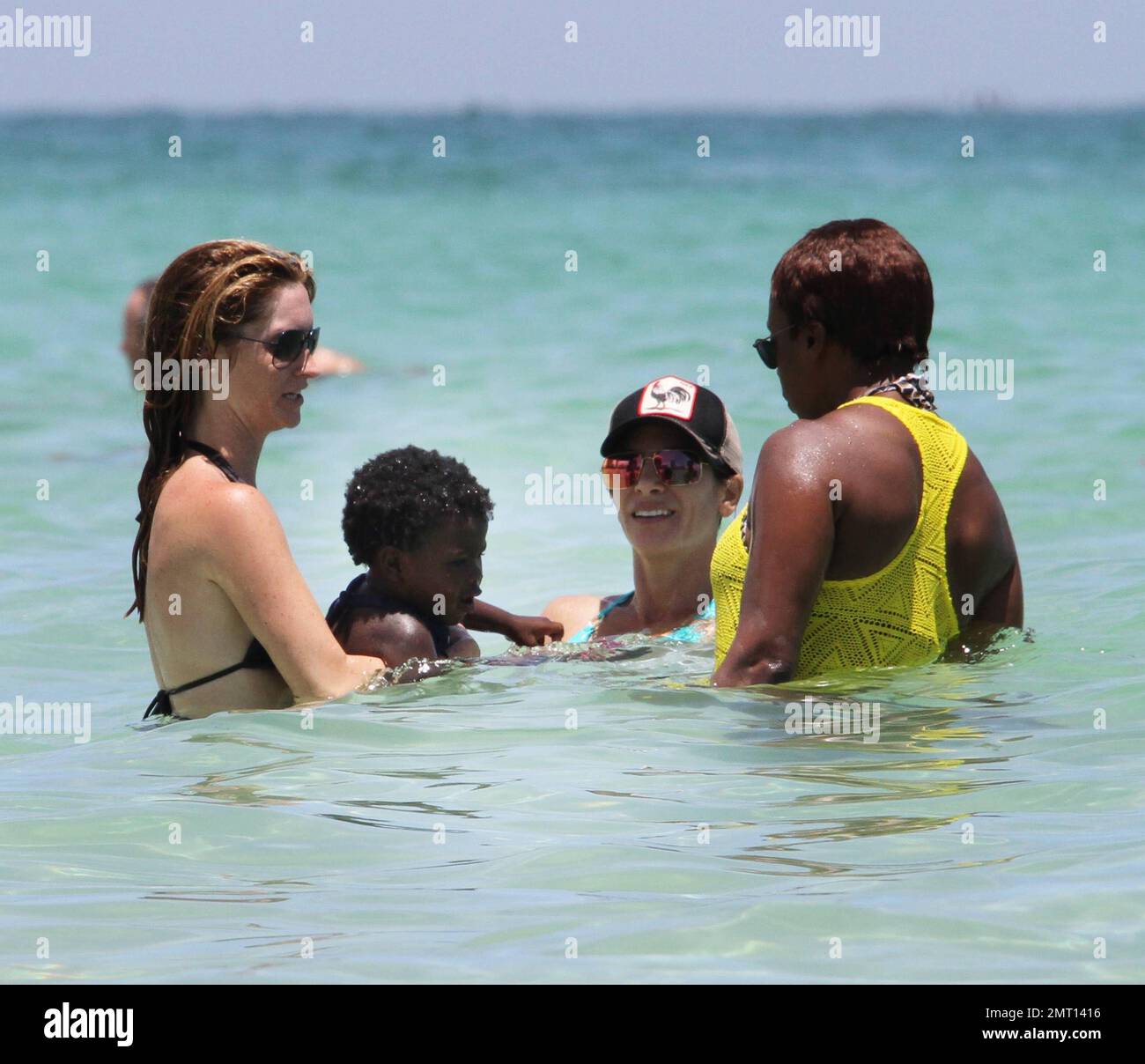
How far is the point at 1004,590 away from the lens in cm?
438

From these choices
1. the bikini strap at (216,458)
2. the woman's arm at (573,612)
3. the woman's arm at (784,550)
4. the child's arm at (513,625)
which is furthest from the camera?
the woman's arm at (573,612)

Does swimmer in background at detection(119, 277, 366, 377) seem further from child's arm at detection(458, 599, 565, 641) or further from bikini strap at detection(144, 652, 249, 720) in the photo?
child's arm at detection(458, 599, 565, 641)

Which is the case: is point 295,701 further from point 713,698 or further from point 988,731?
point 988,731

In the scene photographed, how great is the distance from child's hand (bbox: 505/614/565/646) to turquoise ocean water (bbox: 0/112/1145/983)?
1.85 ft

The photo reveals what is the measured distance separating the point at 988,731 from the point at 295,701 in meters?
1.83

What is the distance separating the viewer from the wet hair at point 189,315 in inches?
170

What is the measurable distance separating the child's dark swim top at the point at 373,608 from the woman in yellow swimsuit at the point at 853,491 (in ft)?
3.83

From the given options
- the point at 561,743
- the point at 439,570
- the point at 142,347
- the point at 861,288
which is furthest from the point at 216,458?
the point at 861,288

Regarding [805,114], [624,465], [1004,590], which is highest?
[805,114]

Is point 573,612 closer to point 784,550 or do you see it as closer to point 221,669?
point 221,669

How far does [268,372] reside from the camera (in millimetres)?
4359

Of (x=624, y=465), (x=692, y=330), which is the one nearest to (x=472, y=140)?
(x=692, y=330)

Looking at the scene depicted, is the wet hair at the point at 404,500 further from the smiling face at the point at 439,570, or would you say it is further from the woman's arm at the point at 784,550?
the woman's arm at the point at 784,550

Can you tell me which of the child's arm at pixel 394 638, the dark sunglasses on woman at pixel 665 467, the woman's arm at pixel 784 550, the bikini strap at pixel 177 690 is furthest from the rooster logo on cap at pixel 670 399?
the bikini strap at pixel 177 690
